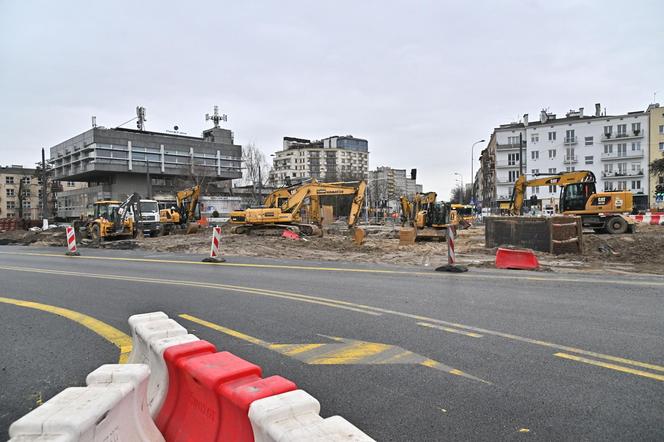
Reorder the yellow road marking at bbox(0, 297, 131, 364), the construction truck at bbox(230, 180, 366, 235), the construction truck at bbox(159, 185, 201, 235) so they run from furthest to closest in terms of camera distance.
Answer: the construction truck at bbox(159, 185, 201, 235)
the construction truck at bbox(230, 180, 366, 235)
the yellow road marking at bbox(0, 297, 131, 364)

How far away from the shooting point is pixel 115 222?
84.5ft

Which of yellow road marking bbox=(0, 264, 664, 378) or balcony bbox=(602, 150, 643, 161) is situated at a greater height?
balcony bbox=(602, 150, 643, 161)

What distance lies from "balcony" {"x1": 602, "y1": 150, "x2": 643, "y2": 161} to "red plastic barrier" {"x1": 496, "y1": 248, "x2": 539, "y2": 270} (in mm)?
75027

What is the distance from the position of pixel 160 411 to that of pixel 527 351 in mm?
3788

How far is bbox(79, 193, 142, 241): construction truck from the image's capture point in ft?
81.2

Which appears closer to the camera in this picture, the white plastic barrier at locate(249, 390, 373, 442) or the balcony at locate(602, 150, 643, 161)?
the white plastic barrier at locate(249, 390, 373, 442)

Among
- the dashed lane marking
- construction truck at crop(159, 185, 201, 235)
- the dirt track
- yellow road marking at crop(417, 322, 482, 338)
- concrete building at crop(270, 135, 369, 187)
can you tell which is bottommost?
the dirt track

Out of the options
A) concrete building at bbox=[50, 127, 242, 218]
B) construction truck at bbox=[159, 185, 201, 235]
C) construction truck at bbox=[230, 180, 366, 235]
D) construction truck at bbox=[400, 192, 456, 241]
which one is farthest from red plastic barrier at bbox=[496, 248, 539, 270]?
concrete building at bbox=[50, 127, 242, 218]

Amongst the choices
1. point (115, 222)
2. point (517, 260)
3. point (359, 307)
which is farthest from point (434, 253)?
point (115, 222)

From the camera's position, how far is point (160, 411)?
125 inches

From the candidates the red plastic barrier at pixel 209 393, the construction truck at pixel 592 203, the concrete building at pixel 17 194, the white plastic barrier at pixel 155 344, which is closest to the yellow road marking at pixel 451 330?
the red plastic barrier at pixel 209 393

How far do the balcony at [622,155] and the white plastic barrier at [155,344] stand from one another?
86.2 metres

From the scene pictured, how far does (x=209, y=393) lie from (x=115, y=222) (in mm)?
26159

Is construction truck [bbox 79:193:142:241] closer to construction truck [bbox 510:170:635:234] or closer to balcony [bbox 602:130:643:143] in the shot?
construction truck [bbox 510:170:635:234]
